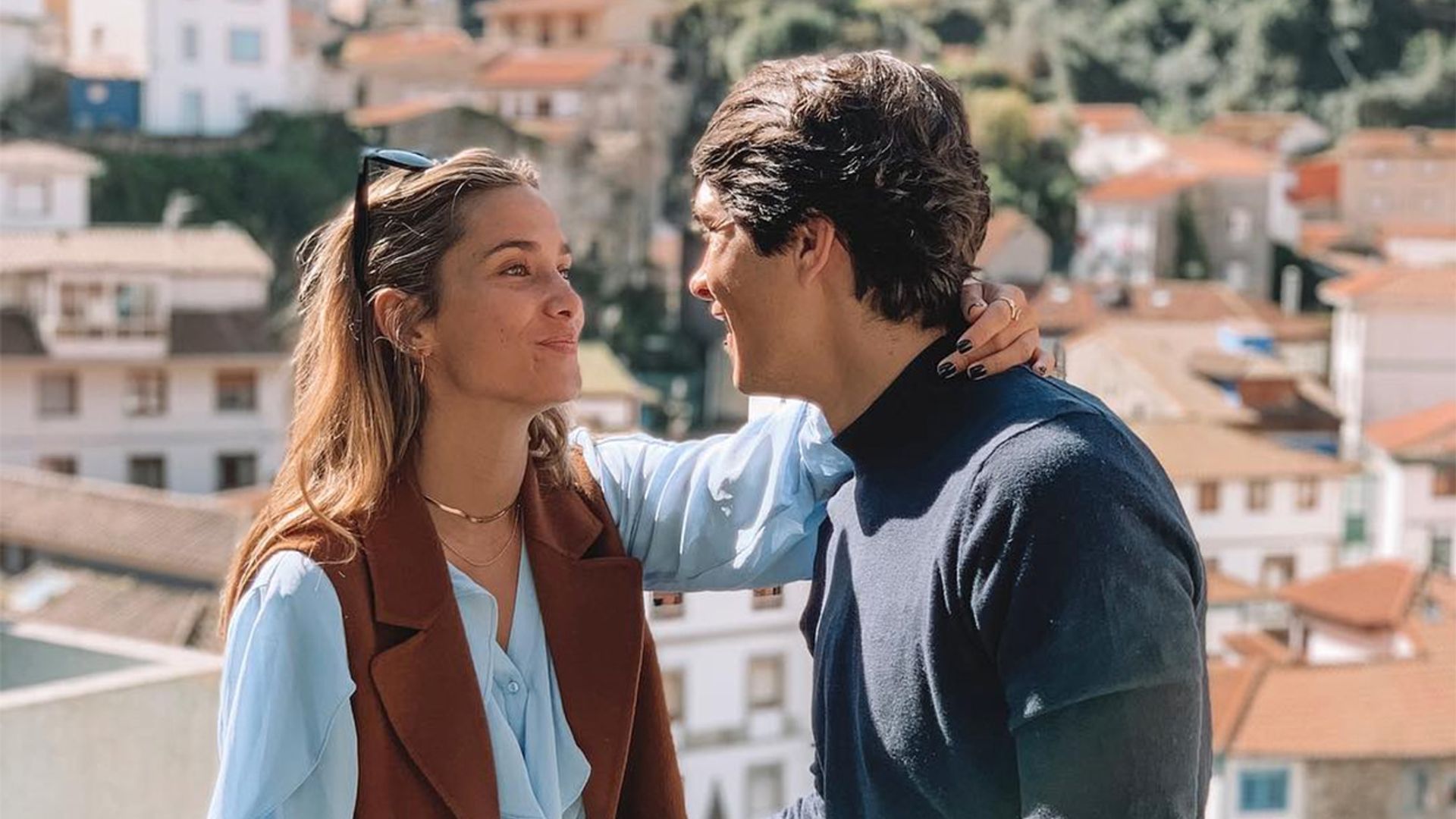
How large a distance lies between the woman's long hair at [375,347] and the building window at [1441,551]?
23766mm

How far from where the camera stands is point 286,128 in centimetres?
3150

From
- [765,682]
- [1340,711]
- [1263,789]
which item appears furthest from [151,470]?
[1340,711]

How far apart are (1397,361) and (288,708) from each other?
30.9 metres

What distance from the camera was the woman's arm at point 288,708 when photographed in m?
1.64

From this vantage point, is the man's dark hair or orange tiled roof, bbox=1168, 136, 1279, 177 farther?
orange tiled roof, bbox=1168, 136, 1279, 177

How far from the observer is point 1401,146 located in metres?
43.0

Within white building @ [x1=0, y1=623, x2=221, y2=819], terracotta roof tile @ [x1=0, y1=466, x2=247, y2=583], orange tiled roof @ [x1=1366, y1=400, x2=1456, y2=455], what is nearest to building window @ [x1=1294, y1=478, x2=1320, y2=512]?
orange tiled roof @ [x1=1366, y1=400, x2=1456, y2=455]

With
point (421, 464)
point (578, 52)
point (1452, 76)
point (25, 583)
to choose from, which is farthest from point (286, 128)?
point (421, 464)

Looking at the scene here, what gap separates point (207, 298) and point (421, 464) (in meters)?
25.1

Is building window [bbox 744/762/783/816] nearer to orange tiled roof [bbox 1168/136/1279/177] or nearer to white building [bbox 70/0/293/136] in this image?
white building [bbox 70/0/293/136]

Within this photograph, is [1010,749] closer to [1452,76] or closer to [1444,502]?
[1444,502]

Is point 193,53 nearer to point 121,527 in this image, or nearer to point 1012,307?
point 121,527

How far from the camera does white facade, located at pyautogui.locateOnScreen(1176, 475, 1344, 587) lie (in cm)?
2267

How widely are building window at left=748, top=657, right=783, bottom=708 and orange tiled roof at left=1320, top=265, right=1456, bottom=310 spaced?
674 inches
